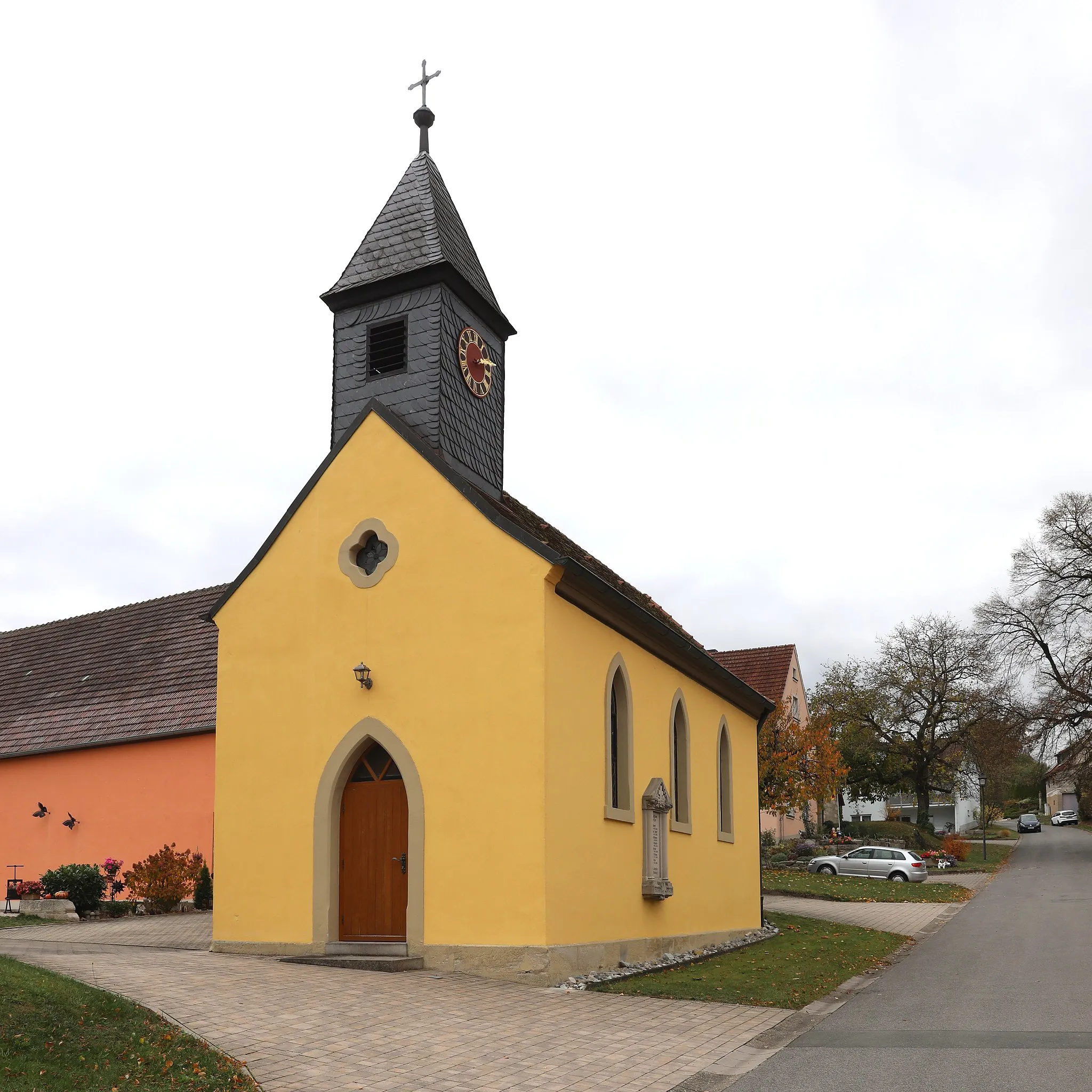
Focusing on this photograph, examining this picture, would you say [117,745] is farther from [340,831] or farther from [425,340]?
[425,340]

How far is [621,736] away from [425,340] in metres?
6.07

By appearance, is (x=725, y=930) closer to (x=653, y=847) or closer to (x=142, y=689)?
(x=653, y=847)

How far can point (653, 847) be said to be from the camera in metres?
15.1

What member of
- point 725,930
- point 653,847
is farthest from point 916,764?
point 653,847

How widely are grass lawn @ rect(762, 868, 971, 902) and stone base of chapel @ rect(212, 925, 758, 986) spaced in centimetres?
1749

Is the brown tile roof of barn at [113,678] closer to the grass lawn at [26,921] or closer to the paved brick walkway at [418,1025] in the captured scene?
the grass lawn at [26,921]

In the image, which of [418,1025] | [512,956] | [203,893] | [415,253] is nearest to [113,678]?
[203,893]

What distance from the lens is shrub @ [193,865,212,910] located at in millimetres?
20438

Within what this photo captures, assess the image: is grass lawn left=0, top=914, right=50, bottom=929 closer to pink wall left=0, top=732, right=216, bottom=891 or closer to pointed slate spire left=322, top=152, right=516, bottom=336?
pink wall left=0, top=732, right=216, bottom=891

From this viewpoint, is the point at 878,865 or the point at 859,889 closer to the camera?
the point at 859,889

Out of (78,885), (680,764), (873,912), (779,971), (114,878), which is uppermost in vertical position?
(680,764)

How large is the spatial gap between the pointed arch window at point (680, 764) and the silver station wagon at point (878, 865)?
2084 cm

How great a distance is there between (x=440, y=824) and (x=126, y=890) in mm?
11389

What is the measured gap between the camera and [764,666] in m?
52.3
